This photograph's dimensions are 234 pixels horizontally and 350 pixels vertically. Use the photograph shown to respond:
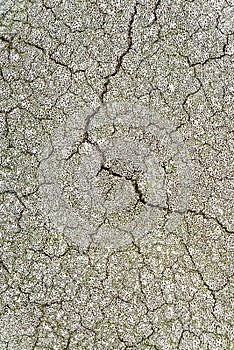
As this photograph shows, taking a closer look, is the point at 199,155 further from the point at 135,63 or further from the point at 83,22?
the point at 83,22

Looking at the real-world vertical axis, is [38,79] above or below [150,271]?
above

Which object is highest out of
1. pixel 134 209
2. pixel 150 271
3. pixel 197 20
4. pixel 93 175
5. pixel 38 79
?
pixel 197 20

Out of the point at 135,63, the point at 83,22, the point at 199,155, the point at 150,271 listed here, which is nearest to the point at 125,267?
the point at 150,271

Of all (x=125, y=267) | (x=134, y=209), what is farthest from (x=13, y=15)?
(x=125, y=267)

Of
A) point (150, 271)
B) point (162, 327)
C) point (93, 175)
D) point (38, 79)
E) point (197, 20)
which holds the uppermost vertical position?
point (197, 20)

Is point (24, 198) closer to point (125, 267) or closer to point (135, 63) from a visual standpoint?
point (125, 267)

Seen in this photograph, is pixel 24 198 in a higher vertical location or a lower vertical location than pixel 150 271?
higher
